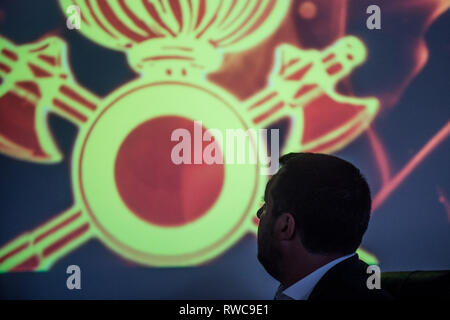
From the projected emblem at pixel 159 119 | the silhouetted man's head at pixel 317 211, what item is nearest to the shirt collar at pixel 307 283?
the silhouetted man's head at pixel 317 211

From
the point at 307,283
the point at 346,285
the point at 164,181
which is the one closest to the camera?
the point at 346,285

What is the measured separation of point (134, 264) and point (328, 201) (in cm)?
138

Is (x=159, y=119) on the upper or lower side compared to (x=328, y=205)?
upper

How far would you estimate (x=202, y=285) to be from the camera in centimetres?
241

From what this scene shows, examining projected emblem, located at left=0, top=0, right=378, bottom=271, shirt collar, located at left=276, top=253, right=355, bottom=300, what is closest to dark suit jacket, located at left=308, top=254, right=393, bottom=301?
shirt collar, located at left=276, top=253, right=355, bottom=300

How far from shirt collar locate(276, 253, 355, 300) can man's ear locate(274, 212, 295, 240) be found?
0.33 ft

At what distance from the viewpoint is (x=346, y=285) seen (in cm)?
109

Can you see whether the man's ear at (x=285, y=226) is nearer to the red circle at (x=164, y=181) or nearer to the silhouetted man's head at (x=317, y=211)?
the silhouetted man's head at (x=317, y=211)

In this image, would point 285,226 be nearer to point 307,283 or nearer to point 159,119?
point 307,283

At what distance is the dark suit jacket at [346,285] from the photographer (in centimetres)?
104

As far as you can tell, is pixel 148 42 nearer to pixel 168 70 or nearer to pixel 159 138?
pixel 168 70

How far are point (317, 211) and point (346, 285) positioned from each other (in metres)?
0.20

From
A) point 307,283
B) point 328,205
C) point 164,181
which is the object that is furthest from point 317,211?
point 164,181

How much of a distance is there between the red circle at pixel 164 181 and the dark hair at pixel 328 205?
1.17 metres
